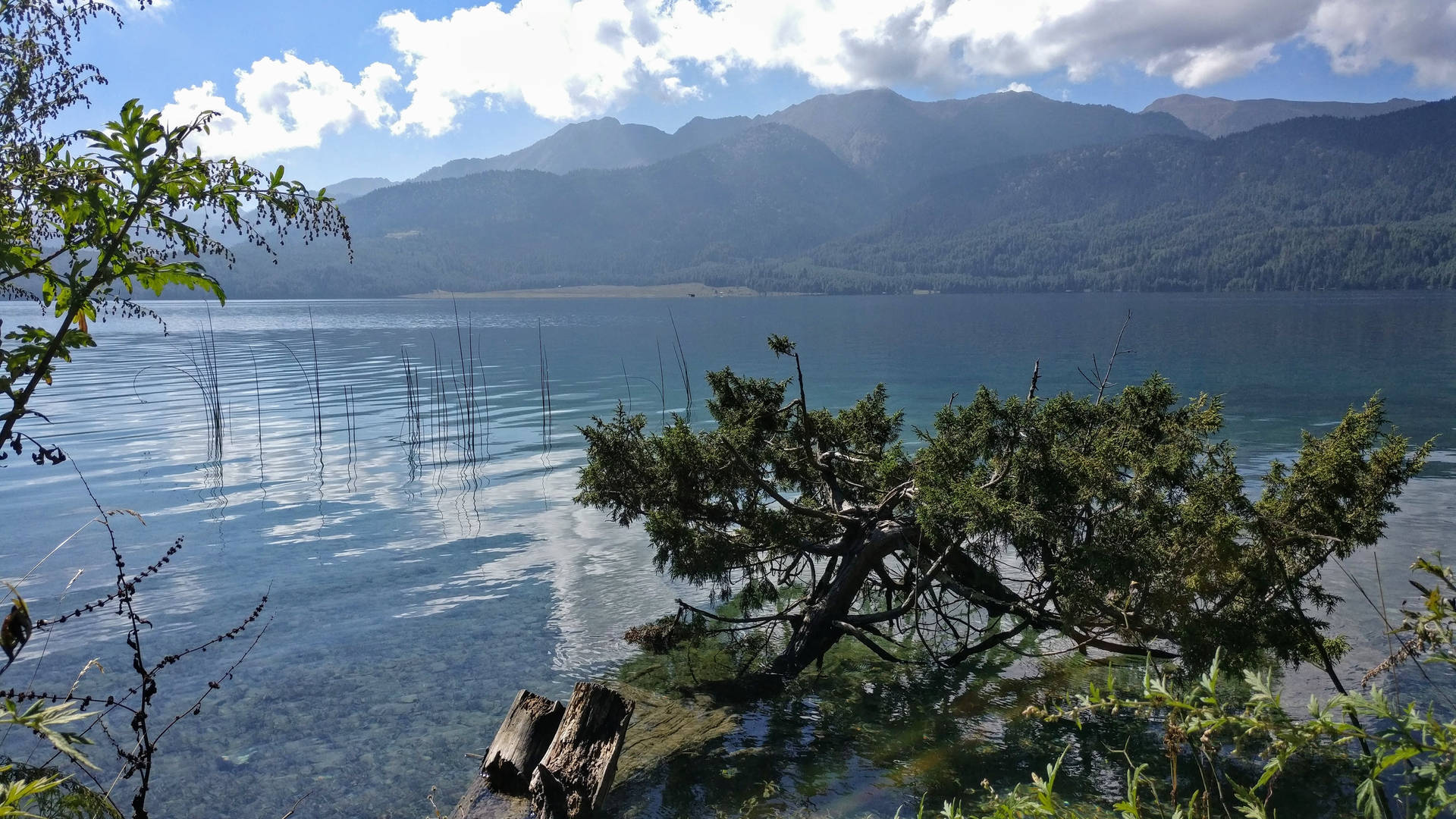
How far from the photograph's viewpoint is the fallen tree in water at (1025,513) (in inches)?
268

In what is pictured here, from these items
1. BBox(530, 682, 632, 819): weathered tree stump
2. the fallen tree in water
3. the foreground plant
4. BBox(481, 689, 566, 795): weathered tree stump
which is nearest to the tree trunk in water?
the fallen tree in water

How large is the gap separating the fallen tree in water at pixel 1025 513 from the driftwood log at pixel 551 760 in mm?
1912

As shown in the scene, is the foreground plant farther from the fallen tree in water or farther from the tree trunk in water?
the tree trunk in water

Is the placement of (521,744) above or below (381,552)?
above

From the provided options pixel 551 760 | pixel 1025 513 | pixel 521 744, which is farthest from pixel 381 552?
pixel 1025 513

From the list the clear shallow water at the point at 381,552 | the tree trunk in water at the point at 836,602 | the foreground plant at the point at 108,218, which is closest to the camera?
the foreground plant at the point at 108,218

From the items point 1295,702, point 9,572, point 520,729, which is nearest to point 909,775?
point 520,729

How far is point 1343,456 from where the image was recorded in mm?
7000

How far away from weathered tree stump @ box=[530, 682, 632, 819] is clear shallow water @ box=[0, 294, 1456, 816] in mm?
763

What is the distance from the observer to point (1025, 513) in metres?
6.83

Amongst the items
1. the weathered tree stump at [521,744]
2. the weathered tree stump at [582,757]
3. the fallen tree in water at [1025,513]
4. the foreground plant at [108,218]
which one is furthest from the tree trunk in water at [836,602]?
the foreground plant at [108,218]

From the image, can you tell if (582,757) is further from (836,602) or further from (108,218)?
(108,218)

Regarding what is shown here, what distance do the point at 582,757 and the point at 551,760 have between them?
0.24 m

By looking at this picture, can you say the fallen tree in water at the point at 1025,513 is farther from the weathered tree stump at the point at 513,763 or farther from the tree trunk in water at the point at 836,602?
the weathered tree stump at the point at 513,763
